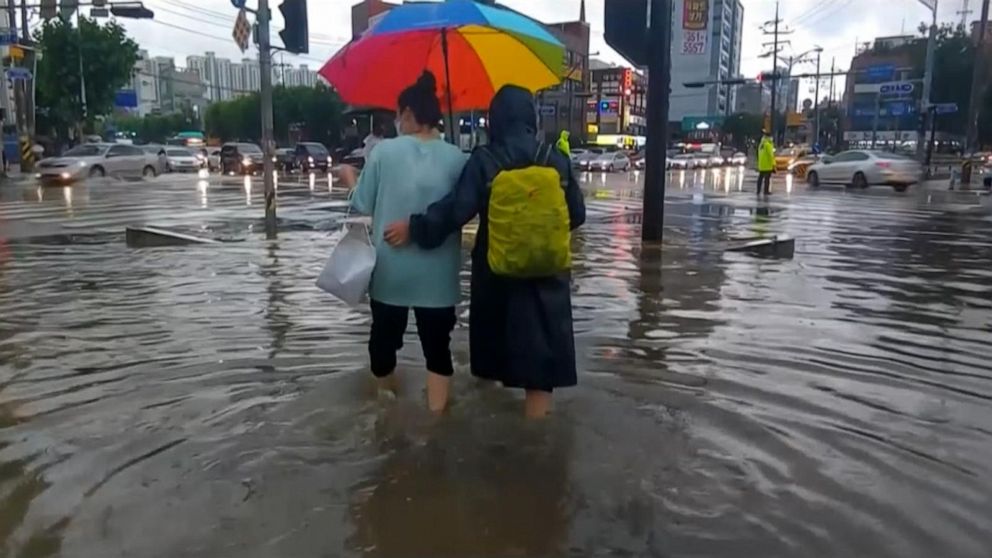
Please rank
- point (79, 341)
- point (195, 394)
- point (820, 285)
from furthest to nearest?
point (820, 285), point (79, 341), point (195, 394)

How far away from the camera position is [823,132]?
110312mm

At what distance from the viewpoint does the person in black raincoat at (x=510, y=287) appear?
3.86 meters

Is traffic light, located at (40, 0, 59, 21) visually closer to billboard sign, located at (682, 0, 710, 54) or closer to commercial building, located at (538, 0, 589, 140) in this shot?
billboard sign, located at (682, 0, 710, 54)

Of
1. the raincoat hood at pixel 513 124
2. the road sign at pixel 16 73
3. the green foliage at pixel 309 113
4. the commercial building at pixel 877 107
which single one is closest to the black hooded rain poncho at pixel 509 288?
the raincoat hood at pixel 513 124

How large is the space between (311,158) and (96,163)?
11890 millimetres

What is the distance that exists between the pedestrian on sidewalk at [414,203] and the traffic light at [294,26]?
8.17m

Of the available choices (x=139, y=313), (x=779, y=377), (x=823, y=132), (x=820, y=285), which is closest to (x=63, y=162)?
(x=139, y=313)

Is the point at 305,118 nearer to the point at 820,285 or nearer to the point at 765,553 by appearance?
the point at 820,285

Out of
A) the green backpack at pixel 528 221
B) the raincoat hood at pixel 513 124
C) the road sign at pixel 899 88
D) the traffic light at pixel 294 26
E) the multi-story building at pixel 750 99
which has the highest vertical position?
the multi-story building at pixel 750 99

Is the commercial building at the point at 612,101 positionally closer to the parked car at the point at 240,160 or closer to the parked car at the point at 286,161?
the parked car at the point at 286,161

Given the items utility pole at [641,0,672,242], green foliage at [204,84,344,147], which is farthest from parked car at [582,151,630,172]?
utility pole at [641,0,672,242]

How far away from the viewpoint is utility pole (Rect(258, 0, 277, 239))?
1185cm

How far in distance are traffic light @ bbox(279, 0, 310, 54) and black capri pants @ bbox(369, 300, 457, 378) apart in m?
8.34

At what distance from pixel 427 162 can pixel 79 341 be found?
3514 mm
